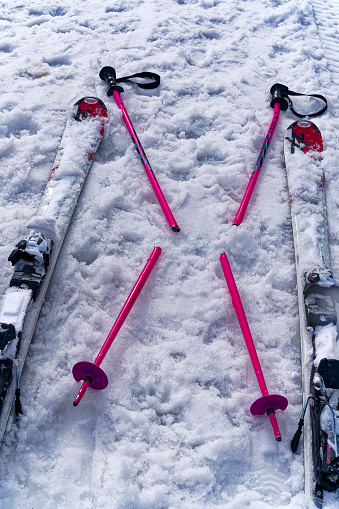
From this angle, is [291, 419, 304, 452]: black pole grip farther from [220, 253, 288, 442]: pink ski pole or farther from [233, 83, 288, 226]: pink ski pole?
[233, 83, 288, 226]: pink ski pole

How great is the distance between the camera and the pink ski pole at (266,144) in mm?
2786

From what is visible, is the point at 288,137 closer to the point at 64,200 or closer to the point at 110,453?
the point at 64,200

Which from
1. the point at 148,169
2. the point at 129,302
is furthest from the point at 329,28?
the point at 129,302

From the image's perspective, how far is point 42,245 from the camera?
93.4 inches

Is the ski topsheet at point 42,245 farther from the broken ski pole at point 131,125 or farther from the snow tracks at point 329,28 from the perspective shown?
the snow tracks at point 329,28

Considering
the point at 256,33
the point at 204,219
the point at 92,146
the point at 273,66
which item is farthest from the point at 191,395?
the point at 256,33

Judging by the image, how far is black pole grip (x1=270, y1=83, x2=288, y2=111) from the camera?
3.60 m

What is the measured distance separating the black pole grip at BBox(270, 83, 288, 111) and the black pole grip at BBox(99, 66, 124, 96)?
1355mm

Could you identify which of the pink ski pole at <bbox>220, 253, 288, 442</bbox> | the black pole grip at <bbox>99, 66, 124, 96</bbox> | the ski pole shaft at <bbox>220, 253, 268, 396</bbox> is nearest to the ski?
the pink ski pole at <bbox>220, 253, 288, 442</bbox>

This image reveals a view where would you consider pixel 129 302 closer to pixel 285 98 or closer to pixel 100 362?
pixel 100 362

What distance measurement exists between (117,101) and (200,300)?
203cm

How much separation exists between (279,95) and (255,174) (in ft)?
3.56

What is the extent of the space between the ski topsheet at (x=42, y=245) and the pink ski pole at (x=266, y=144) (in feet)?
3.69

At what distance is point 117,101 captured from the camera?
351 centimetres
